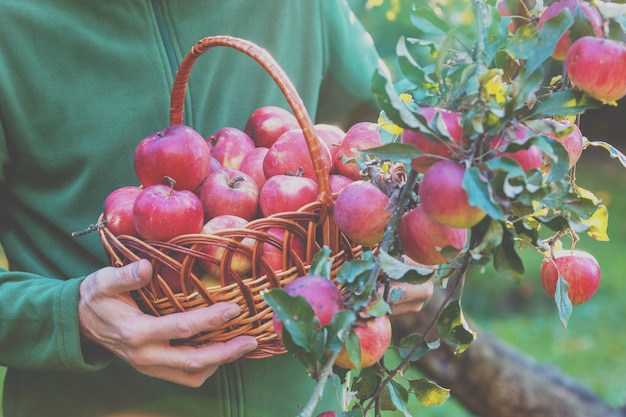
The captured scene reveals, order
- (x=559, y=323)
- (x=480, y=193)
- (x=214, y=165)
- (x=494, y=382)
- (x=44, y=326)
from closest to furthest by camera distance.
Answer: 1. (x=480, y=193)
2. (x=44, y=326)
3. (x=214, y=165)
4. (x=494, y=382)
5. (x=559, y=323)

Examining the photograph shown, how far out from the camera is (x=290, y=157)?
1180 mm

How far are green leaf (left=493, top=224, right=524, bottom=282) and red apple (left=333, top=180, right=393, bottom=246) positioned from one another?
175 mm

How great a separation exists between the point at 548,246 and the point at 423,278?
240mm

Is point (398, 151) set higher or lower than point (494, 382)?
higher

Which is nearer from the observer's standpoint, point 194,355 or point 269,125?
point 194,355

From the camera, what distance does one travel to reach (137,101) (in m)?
1.33

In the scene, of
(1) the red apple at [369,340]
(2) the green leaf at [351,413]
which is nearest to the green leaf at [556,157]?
(1) the red apple at [369,340]

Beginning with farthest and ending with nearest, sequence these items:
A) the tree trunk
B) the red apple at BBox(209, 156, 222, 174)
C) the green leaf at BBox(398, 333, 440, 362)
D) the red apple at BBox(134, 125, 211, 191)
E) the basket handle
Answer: the tree trunk → the red apple at BBox(209, 156, 222, 174) → the red apple at BBox(134, 125, 211, 191) → the basket handle → the green leaf at BBox(398, 333, 440, 362)

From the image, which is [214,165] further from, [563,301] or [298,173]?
[563,301]

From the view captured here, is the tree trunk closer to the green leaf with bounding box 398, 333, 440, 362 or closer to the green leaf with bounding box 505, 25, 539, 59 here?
→ the green leaf with bounding box 398, 333, 440, 362

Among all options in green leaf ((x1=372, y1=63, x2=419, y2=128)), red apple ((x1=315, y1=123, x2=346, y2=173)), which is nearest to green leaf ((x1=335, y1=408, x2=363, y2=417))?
green leaf ((x1=372, y1=63, x2=419, y2=128))

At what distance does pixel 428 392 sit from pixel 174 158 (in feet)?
1.74

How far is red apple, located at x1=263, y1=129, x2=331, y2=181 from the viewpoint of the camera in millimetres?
1177

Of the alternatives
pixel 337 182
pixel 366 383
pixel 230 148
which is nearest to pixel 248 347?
pixel 366 383
